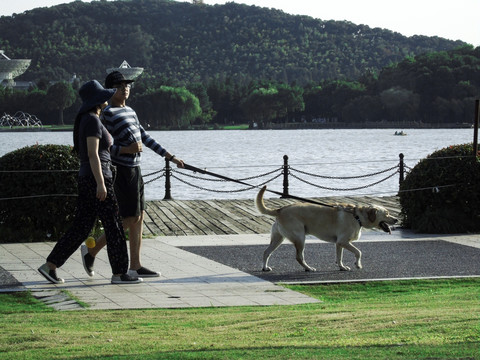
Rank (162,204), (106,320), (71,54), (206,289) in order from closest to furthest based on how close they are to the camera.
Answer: (106,320)
(206,289)
(162,204)
(71,54)

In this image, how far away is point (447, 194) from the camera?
43.2 feet

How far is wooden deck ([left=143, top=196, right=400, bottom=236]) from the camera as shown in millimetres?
13693

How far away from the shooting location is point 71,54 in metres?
196

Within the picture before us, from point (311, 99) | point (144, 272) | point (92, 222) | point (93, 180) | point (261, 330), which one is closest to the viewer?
point (261, 330)

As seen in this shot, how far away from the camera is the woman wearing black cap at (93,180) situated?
25.8ft

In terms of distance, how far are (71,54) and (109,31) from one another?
33.4ft

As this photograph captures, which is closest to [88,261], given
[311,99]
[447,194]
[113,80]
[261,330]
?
[113,80]

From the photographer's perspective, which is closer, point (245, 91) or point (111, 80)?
point (111, 80)

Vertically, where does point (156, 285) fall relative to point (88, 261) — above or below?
below

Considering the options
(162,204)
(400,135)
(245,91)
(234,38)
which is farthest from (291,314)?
(234,38)

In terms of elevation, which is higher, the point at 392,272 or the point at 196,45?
the point at 196,45

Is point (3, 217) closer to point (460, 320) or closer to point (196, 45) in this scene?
point (460, 320)

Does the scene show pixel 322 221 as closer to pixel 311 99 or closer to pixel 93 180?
pixel 93 180

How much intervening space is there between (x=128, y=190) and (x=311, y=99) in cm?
15837
